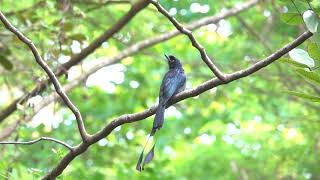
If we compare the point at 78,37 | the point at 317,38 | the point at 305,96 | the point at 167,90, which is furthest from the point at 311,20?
the point at 78,37

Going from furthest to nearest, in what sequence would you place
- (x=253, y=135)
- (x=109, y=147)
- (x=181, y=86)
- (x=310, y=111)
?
(x=253, y=135) < (x=310, y=111) < (x=109, y=147) < (x=181, y=86)

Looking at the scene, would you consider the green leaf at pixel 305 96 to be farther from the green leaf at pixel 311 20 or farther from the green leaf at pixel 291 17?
the green leaf at pixel 291 17

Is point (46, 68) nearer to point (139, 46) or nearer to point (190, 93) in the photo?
point (190, 93)

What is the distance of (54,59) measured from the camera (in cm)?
439

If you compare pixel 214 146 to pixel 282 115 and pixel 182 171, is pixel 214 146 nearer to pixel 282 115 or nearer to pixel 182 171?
pixel 182 171

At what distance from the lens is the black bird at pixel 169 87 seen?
2970mm

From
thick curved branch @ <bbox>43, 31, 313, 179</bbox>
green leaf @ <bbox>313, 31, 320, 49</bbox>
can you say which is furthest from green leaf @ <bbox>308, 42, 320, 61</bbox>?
thick curved branch @ <bbox>43, 31, 313, 179</bbox>

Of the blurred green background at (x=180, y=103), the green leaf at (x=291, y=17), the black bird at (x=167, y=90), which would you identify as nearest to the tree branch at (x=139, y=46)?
the blurred green background at (x=180, y=103)

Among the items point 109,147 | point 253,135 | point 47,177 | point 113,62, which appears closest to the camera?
point 47,177

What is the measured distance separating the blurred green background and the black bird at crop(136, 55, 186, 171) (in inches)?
28.8

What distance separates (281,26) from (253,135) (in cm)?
172

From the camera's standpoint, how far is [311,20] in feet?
6.60

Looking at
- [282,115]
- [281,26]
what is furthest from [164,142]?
[281,26]

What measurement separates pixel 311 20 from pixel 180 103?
5.46 m
